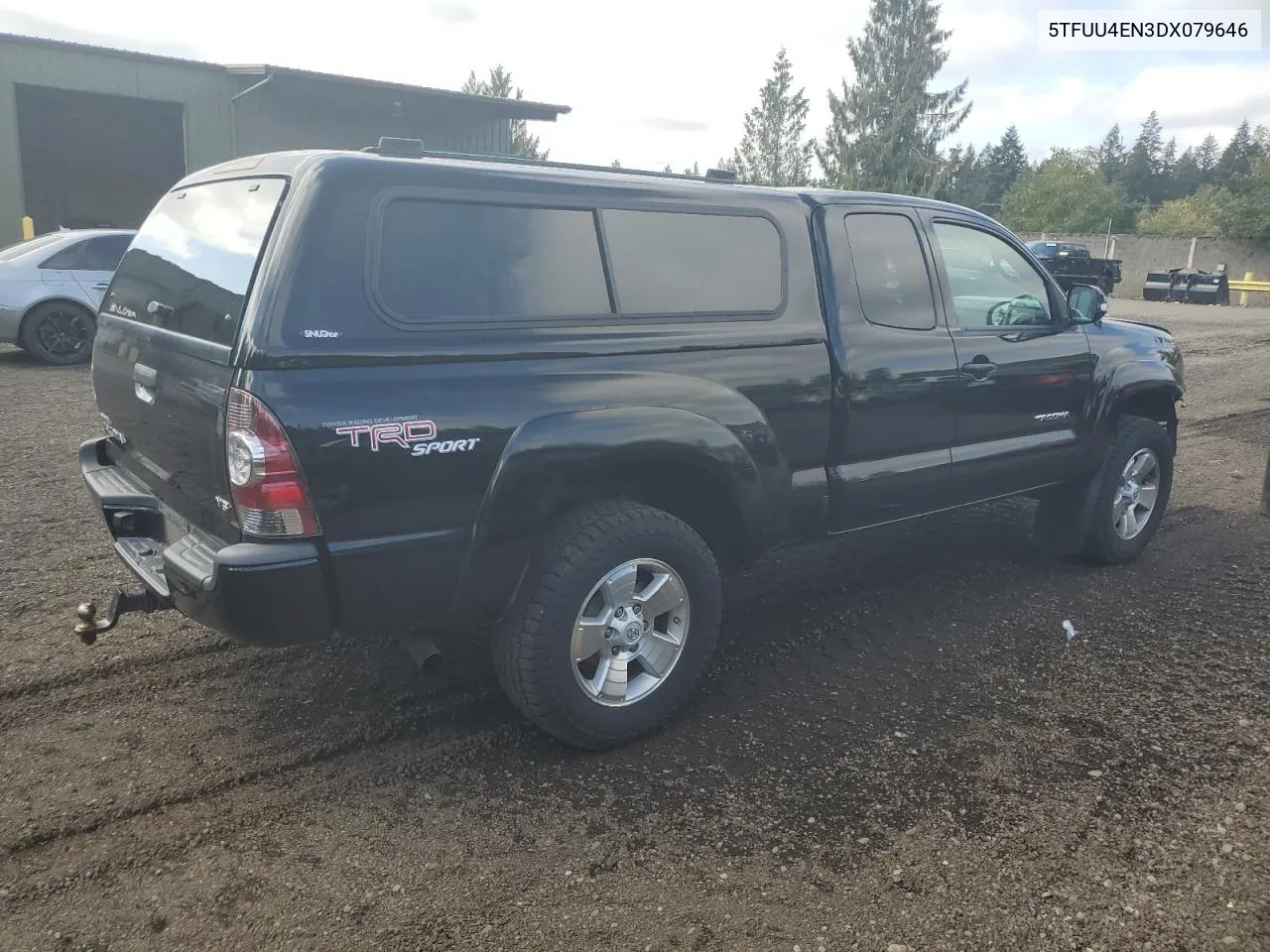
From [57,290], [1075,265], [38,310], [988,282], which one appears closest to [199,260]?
[988,282]

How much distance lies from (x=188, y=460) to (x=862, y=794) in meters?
2.36

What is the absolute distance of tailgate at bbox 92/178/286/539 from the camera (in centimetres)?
287

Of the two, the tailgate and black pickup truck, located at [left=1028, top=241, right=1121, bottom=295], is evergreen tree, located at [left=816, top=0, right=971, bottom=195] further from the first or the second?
the tailgate

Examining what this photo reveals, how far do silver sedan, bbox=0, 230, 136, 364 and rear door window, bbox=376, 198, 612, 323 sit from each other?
932 cm

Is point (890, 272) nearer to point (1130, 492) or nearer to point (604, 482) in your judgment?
point (604, 482)

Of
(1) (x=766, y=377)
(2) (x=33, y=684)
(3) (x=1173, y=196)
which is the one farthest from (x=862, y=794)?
(3) (x=1173, y=196)

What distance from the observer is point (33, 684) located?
3.68m

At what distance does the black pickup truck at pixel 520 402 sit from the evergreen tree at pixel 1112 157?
131137 mm

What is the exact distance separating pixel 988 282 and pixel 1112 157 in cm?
13930

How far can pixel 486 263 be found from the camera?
3090 mm

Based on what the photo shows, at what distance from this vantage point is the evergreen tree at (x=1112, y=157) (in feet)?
393

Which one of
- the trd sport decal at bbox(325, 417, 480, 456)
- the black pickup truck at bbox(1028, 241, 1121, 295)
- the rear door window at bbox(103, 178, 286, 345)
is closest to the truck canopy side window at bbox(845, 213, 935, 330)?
the trd sport decal at bbox(325, 417, 480, 456)

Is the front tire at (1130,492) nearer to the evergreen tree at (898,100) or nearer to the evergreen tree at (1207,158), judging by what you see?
the evergreen tree at (898,100)

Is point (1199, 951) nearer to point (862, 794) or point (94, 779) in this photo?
point (862, 794)
